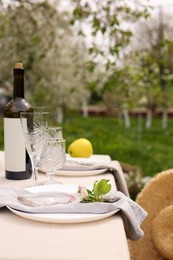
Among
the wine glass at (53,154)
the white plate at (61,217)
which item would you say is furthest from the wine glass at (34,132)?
the white plate at (61,217)

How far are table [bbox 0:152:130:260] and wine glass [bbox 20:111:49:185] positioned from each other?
0.31 m

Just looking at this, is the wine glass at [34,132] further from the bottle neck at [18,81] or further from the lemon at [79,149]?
the lemon at [79,149]

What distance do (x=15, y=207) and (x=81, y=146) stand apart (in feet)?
3.31

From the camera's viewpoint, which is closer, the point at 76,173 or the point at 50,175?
the point at 50,175

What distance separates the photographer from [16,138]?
1628 mm

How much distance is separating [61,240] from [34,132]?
21.7 inches

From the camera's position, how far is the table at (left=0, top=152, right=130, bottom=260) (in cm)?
94

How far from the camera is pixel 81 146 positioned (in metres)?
2.19

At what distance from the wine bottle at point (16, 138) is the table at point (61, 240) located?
16.6 inches

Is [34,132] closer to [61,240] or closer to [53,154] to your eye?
[53,154]

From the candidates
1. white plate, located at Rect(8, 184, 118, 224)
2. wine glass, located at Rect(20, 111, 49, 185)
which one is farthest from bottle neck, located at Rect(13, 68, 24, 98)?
white plate, located at Rect(8, 184, 118, 224)

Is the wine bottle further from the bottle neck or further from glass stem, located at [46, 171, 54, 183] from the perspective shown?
glass stem, located at [46, 171, 54, 183]

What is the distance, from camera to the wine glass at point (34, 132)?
149cm

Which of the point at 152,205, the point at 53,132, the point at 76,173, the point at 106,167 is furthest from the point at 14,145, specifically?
the point at 152,205
